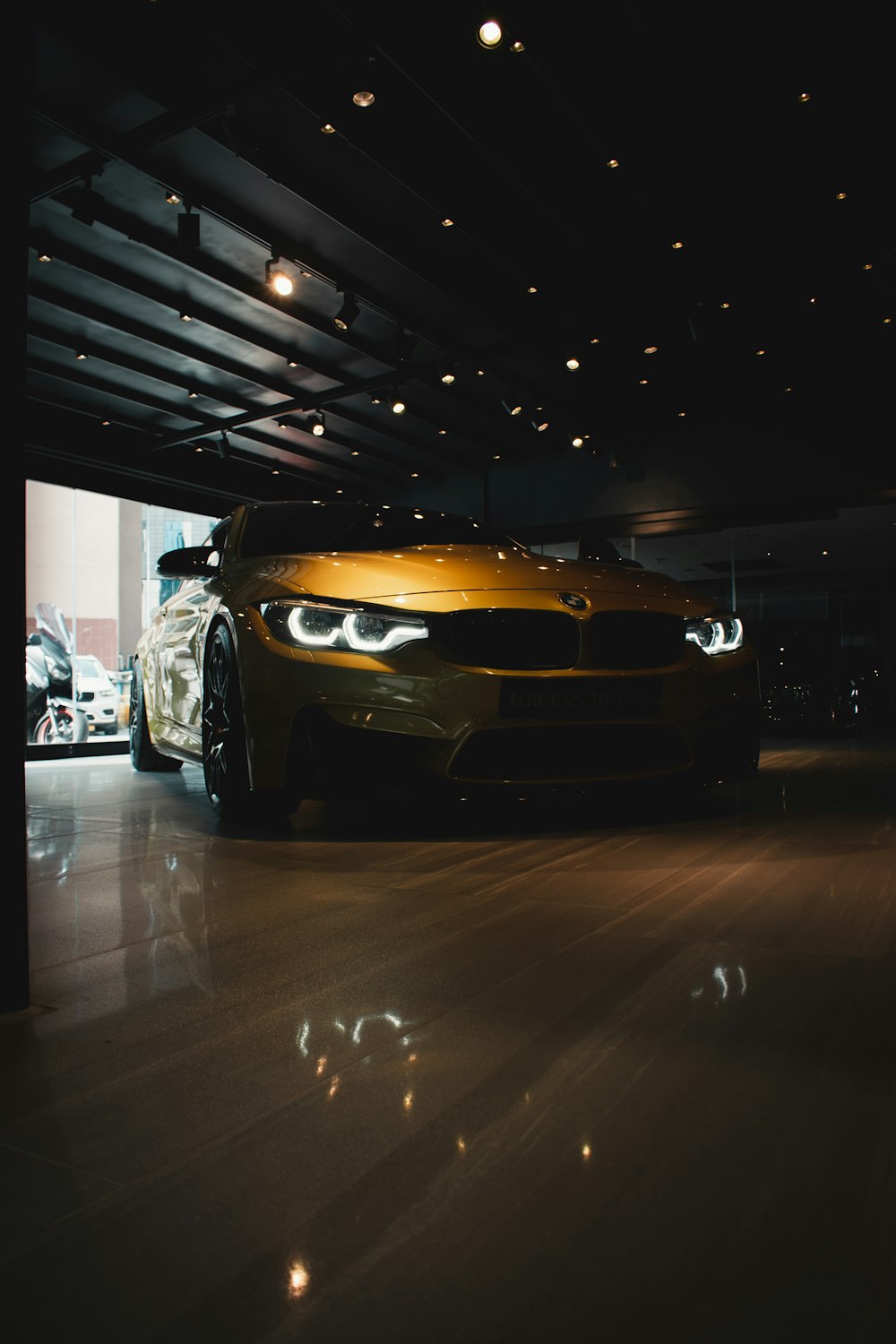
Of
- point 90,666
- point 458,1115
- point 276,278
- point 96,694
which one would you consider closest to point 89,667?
point 90,666

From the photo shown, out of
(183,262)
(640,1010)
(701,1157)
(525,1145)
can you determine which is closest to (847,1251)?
(701,1157)

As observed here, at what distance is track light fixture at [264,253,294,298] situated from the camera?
22.7 feet

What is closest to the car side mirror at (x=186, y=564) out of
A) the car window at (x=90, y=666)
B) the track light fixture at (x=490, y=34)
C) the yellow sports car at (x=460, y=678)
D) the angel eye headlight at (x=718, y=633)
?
the yellow sports car at (x=460, y=678)

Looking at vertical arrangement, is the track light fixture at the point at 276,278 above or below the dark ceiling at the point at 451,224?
below

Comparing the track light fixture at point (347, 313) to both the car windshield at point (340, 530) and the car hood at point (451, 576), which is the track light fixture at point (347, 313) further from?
the car hood at point (451, 576)

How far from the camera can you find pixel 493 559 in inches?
127

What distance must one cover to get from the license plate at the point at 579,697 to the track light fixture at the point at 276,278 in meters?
5.21

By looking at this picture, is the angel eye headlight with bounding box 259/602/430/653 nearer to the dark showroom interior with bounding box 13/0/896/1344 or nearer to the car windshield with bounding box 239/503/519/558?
the dark showroom interior with bounding box 13/0/896/1344

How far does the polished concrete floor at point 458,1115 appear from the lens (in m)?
0.68

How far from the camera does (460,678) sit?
9.06ft

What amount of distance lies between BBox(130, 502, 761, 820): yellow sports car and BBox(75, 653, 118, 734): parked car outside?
829cm

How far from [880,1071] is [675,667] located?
207 centimetres

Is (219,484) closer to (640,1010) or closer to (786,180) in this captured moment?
(786,180)

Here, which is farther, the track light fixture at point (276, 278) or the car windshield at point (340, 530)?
the track light fixture at point (276, 278)
